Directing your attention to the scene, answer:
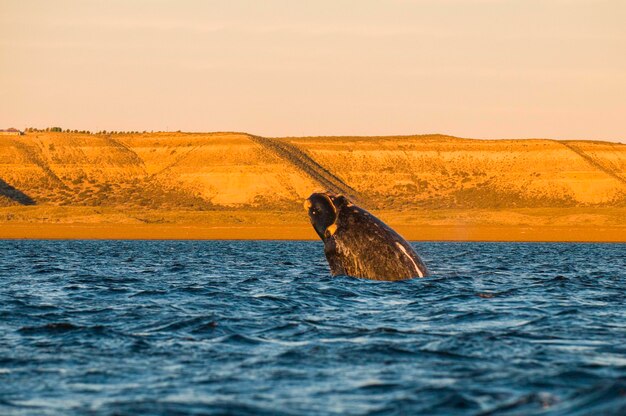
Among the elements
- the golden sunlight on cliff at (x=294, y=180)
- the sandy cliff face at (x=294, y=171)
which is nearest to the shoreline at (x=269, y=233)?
the golden sunlight on cliff at (x=294, y=180)

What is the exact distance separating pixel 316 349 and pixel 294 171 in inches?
5059

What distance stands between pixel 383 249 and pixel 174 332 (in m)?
5.50

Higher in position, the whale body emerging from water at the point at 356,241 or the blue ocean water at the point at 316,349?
the whale body emerging from water at the point at 356,241

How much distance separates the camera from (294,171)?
143m

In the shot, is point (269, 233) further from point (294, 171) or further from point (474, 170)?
point (474, 170)

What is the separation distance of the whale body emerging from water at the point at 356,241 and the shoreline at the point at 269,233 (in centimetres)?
6371

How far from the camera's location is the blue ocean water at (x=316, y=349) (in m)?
11.0

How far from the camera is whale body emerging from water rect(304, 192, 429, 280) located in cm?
1988

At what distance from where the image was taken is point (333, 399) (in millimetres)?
11125

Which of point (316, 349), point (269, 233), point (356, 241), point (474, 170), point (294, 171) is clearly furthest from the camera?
point (474, 170)

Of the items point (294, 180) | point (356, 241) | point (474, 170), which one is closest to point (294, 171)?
point (294, 180)

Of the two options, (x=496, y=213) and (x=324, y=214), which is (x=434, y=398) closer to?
(x=324, y=214)

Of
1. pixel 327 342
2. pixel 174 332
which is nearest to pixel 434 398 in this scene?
pixel 327 342

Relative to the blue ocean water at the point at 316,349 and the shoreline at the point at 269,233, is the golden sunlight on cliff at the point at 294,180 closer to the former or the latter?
the shoreline at the point at 269,233
